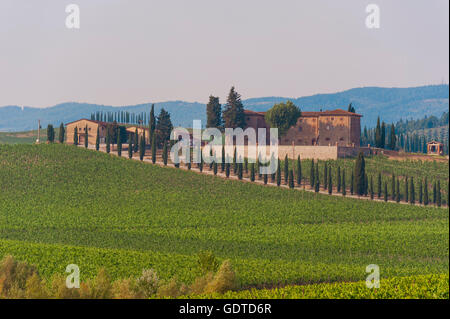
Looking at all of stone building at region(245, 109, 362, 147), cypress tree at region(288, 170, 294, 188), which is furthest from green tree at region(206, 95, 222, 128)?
cypress tree at region(288, 170, 294, 188)

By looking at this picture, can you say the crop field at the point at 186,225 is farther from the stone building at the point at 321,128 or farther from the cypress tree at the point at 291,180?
the stone building at the point at 321,128

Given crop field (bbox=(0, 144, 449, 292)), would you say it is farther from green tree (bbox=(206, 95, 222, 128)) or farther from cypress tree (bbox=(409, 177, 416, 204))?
green tree (bbox=(206, 95, 222, 128))

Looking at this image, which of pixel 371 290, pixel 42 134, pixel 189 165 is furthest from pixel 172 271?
pixel 42 134

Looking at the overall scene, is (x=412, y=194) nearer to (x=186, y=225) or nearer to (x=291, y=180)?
(x=291, y=180)

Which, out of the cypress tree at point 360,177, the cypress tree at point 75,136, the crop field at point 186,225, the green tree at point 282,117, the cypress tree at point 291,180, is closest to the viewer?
the crop field at point 186,225

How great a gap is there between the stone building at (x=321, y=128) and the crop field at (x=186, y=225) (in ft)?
56.9

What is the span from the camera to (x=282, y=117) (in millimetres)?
98438

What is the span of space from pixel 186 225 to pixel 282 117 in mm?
40078

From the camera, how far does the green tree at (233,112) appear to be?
3730 inches

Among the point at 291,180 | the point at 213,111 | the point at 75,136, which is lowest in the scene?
the point at 291,180

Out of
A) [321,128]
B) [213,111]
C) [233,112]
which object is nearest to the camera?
[213,111]

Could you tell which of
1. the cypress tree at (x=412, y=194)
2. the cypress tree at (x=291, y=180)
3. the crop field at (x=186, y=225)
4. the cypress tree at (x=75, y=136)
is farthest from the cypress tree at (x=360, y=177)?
the cypress tree at (x=75, y=136)

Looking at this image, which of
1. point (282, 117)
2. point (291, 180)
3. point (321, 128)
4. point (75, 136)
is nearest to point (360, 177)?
point (291, 180)
